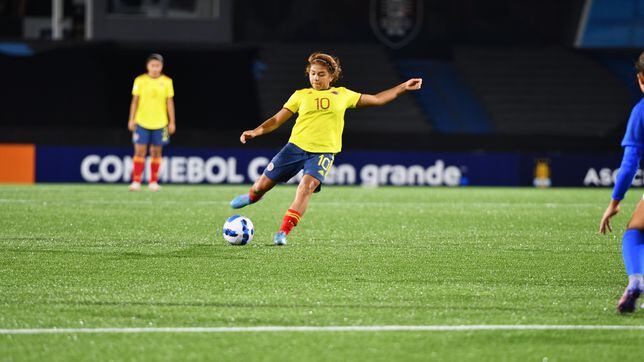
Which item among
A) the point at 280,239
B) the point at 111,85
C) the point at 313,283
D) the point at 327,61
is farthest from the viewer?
the point at 111,85

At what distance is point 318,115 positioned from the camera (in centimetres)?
998

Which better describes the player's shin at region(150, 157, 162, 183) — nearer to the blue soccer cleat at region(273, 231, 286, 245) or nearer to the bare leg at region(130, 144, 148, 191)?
the bare leg at region(130, 144, 148, 191)

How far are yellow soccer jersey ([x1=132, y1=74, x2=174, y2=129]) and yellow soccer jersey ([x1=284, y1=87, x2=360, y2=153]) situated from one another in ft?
25.7

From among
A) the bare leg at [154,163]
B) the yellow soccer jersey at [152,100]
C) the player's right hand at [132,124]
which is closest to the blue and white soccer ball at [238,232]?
the player's right hand at [132,124]

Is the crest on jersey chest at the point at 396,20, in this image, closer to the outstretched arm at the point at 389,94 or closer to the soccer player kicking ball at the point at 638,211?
the outstretched arm at the point at 389,94

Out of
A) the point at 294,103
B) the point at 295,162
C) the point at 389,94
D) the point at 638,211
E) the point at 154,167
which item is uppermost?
the point at 389,94

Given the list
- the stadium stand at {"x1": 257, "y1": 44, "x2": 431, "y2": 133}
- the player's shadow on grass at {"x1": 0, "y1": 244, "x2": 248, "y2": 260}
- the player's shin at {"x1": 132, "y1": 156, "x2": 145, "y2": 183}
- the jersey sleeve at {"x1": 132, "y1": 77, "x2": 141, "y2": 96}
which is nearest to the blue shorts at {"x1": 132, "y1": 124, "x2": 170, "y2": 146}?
the player's shin at {"x1": 132, "y1": 156, "x2": 145, "y2": 183}

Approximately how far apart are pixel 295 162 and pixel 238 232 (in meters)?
0.87

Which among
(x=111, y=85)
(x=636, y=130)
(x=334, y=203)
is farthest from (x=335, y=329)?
(x=111, y=85)

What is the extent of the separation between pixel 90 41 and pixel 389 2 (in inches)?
301

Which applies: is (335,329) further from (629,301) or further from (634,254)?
(634,254)

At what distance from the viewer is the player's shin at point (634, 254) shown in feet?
20.0

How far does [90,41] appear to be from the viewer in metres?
25.7

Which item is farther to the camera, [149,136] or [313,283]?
[149,136]
